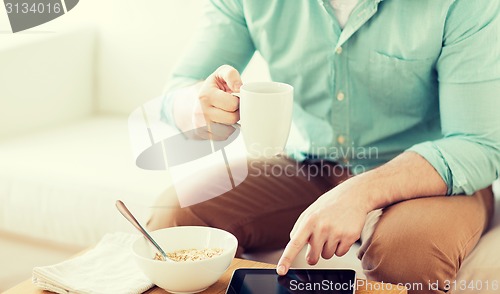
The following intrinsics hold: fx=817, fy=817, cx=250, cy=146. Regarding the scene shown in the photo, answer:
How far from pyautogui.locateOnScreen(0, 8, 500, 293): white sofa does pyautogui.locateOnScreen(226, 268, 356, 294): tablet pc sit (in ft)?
1.13

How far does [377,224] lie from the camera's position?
144 cm

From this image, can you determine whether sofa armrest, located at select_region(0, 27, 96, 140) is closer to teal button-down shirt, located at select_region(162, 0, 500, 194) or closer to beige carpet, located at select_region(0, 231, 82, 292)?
beige carpet, located at select_region(0, 231, 82, 292)

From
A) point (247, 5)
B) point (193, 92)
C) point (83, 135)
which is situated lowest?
point (83, 135)

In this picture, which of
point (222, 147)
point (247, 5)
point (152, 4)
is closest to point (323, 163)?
point (222, 147)

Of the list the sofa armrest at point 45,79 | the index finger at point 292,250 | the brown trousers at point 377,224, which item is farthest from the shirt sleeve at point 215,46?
the sofa armrest at point 45,79

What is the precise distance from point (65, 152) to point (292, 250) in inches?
42.7

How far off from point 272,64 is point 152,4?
0.74m

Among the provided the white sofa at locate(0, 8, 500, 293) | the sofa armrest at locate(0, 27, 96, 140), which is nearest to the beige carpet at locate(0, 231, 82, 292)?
the white sofa at locate(0, 8, 500, 293)

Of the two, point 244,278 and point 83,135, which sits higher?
point 244,278

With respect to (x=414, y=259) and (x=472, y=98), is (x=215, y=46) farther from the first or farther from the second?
(x=414, y=259)

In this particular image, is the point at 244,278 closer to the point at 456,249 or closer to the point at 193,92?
the point at 456,249

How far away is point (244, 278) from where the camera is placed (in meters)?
1.24

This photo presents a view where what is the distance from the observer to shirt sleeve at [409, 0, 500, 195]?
1.52m

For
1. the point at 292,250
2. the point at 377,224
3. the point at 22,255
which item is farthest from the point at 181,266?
the point at 22,255
